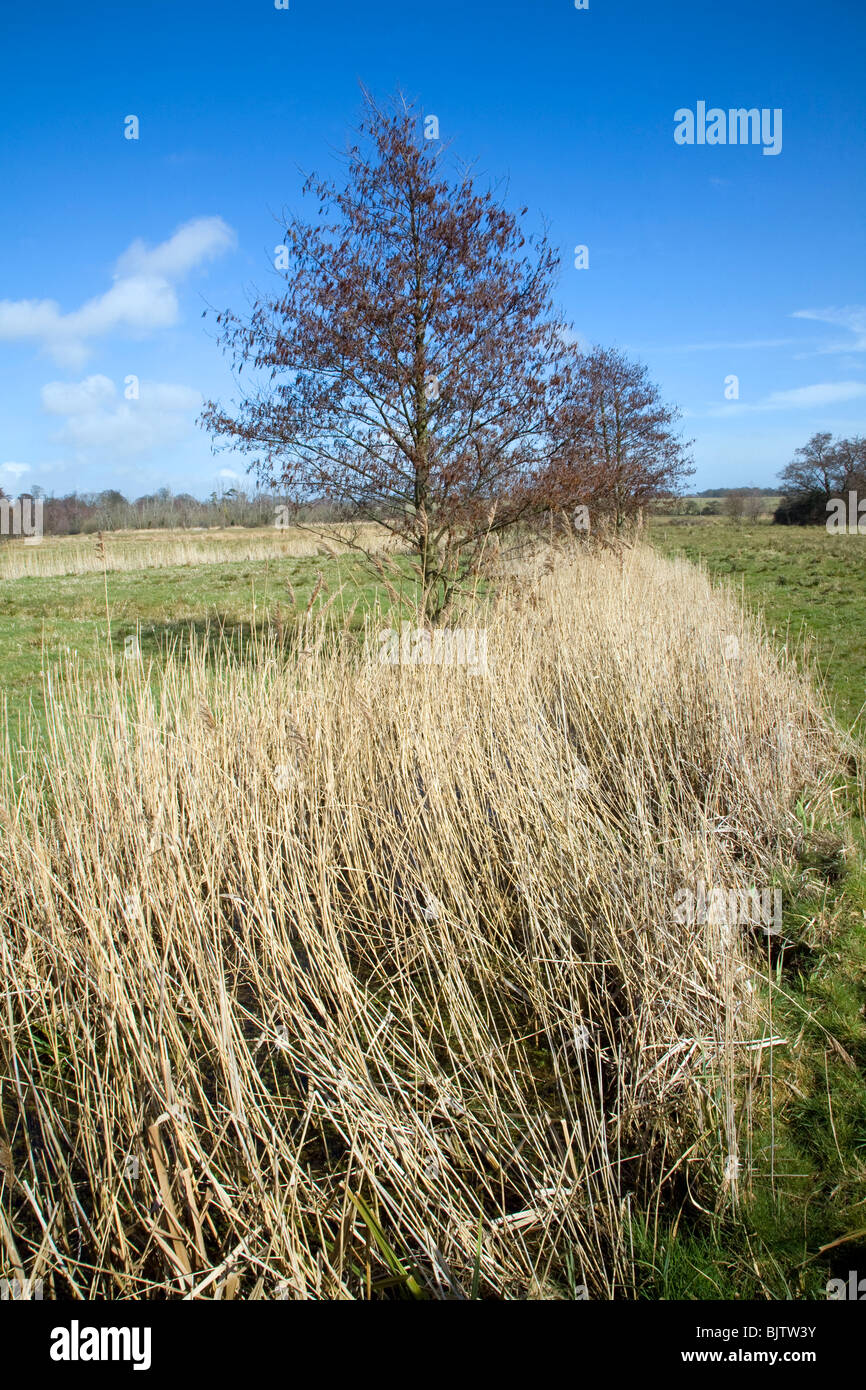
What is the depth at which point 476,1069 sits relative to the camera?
2357 mm

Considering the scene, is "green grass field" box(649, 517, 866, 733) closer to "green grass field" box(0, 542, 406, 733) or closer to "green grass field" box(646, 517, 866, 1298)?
"green grass field" box(646, 517, 866, 1298)

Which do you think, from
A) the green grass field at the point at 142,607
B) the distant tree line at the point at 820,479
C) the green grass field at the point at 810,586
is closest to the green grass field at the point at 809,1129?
the green grass field at the point at 810,586

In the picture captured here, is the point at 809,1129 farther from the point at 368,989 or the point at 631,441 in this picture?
the point at 631,441

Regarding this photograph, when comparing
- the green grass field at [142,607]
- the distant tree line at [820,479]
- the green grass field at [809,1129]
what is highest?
the distant tree line at [820,479]

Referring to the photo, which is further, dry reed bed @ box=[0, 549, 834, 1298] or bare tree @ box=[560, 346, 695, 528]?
bare tree @ box=[560, 346, 695, 528]

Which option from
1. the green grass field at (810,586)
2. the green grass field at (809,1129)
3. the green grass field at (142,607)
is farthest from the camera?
the green grass field at (142,607)

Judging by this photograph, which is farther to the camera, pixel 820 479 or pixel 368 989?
pixel 820 479

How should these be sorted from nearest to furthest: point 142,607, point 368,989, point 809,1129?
point 809,1129
point 368,989
point 142,607

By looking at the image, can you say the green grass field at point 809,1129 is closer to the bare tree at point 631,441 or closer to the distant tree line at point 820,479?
the bare tree at point 631,441

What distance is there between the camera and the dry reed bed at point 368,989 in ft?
5.81

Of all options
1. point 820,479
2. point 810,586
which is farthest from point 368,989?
point 820,479

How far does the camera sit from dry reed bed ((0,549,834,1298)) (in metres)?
1.77

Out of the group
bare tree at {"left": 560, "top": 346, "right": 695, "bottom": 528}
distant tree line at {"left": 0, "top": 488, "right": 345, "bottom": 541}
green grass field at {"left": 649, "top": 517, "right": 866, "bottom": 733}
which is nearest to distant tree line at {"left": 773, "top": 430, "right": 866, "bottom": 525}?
green grass field at {"left": 649, "top": 517, "right": 866, "bottom": 733}

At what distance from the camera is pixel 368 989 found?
2887mm
